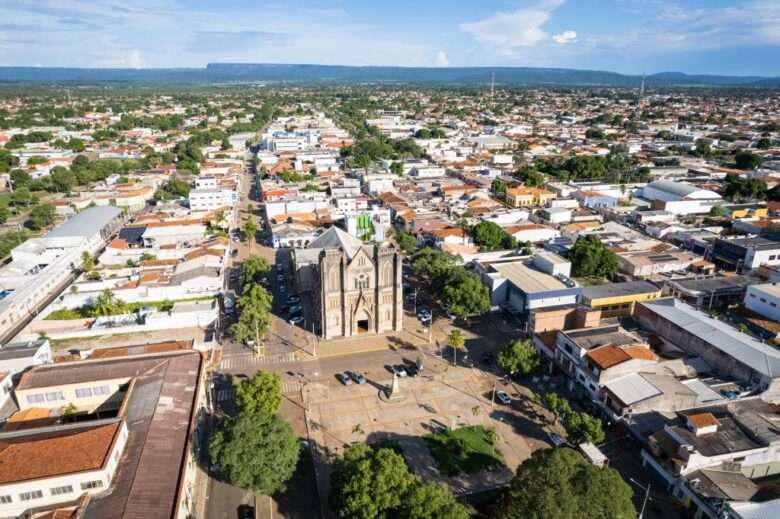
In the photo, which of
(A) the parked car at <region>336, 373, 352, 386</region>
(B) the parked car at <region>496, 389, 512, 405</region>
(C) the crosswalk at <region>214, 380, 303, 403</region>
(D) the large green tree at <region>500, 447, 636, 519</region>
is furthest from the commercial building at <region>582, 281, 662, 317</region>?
(C) the crosswalk at <region>214, 380, 303, 403</region>

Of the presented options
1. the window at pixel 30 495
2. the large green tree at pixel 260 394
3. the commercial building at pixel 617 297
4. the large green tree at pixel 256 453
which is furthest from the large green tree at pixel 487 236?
the window at pixel 30 495

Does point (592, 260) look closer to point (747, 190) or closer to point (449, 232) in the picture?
point (449, 232)

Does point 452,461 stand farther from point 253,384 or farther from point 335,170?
point 335,170

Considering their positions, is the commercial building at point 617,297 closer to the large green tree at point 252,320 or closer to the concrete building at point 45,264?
the large green tree at point 252,320

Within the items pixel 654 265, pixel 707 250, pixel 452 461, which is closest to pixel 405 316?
pixel 452 461

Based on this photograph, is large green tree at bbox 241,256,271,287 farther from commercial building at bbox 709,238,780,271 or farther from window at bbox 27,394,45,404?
commercial building at bbox 709,238,780,271

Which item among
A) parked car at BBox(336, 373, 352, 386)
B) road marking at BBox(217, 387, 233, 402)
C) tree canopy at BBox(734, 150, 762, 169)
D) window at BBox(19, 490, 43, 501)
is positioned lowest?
road marking at BBox(217, 387, 233, 402)
